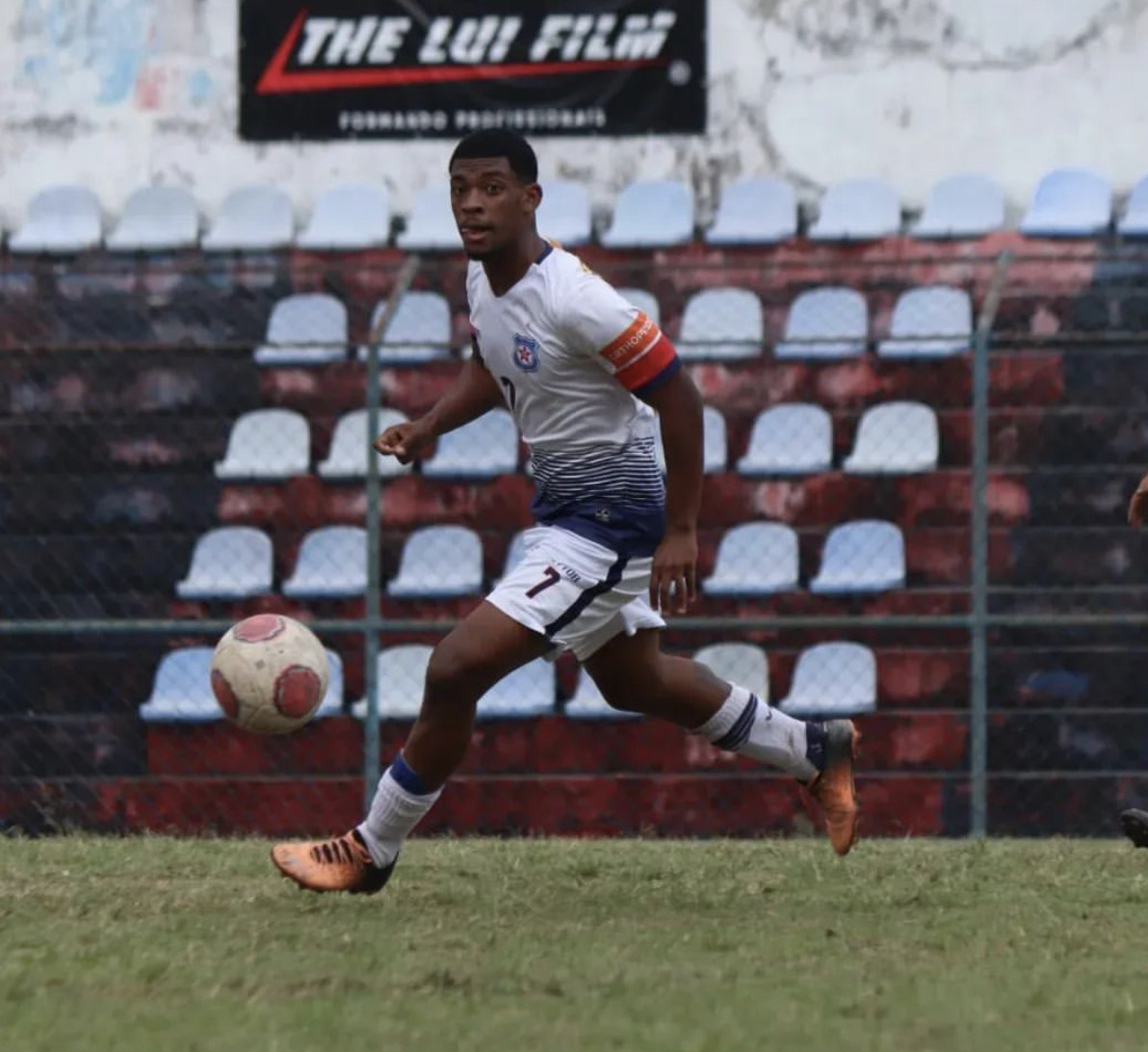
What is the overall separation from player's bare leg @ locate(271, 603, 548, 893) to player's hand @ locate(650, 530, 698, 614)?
368 millimetres

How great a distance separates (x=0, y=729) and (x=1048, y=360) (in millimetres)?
6449

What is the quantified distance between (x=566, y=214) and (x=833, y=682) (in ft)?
12.2

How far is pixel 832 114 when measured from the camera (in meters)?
15.7

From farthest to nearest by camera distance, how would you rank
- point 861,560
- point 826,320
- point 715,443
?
point 826,320 → point 715,443 → point 861,560

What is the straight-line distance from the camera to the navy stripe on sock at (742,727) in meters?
7.26

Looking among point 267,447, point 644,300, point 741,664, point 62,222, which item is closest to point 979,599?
point 741,664

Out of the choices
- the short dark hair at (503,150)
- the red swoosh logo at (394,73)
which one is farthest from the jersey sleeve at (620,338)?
the red swoosh logo at (394,73)

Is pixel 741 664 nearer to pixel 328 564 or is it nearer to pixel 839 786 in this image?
pixel 328 564

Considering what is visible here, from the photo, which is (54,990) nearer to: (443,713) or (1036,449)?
(443,713)

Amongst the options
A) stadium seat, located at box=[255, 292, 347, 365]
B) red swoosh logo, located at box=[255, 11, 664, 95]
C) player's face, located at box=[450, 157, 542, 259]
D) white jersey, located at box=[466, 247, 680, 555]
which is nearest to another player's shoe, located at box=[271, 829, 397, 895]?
white jersey, located at box=[466, 247, 680, 555]

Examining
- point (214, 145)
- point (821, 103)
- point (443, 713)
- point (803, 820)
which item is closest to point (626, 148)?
point (821, 103)

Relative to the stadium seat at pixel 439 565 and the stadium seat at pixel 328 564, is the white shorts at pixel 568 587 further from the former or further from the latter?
the stadium seat at pixel 328 564

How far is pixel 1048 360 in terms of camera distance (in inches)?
560

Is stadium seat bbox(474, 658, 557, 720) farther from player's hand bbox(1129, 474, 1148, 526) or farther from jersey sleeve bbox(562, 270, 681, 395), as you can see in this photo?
jersey sleeve bbox(562, 270, 681, 395)
